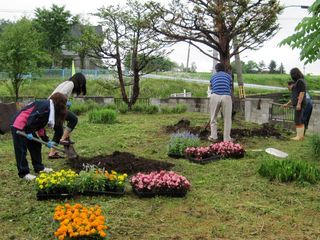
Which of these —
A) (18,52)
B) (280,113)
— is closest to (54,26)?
(18,52)

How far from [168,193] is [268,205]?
117 cm

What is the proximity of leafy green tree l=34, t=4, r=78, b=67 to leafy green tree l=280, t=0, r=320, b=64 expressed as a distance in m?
39.1

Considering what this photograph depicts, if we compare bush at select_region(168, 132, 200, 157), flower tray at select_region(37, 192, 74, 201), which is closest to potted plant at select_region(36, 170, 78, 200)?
flower tray at select_region(37, 192, 74, 201)

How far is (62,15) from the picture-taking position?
43.2 metres

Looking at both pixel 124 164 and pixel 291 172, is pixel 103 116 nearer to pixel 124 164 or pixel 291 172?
pixel 124 164

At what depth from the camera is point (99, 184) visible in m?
5.09

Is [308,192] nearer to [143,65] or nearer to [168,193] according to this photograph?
[168,193]

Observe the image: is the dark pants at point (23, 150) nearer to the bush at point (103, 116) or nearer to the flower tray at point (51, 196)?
the flower tray at point (51, 196)

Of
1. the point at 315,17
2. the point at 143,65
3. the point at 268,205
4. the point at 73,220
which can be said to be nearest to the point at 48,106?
the point at 73,220

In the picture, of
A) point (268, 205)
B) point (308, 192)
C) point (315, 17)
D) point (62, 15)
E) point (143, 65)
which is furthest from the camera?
point (62, 15)

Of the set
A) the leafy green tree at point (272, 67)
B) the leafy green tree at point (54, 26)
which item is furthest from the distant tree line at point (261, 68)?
the leafy green tree at point (54, 26)

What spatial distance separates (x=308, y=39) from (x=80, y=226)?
9.44ft

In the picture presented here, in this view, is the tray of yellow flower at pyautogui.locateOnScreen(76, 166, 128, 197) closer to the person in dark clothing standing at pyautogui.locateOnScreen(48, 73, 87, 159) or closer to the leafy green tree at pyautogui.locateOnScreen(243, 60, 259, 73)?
the person in dark clothing standing at pyautogui.locateOnScreen(48, 73, 87, 159)

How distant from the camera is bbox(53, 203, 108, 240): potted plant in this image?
347 centimetres
